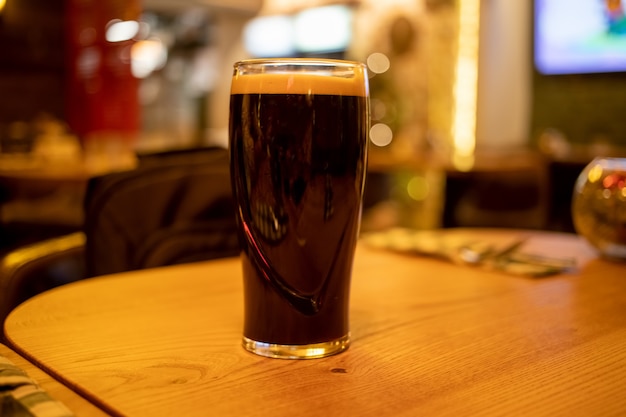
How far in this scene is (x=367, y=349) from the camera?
1.77ft

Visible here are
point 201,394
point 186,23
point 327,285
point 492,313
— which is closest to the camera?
point 201,394

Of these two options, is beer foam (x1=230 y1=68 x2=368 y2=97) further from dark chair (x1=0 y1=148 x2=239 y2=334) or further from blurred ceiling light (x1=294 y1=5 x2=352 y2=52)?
blurred ceiling light (x1=294 y1=5 x2=352 y2=52)

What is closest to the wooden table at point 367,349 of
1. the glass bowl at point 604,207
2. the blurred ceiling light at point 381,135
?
the glass bowl at point 604,207

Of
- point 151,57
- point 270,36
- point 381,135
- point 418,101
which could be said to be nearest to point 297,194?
point 381,135

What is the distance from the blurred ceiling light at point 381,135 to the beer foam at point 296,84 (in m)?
4.67

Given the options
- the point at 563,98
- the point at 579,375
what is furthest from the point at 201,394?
the point at 563,98

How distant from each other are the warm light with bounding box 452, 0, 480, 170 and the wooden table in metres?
4.64

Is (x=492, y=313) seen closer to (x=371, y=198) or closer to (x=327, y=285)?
(x=327, y=285)

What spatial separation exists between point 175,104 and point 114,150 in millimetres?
7023

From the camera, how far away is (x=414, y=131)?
5.55 meters

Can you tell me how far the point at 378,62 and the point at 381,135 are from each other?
3.79 ft

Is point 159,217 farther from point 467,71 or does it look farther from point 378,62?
point 378,62

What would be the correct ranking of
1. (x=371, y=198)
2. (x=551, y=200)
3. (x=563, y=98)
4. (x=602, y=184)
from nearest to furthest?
(x=602, y=184), (x=551, y=200), (x=563, y=98), (x=371, y=198)

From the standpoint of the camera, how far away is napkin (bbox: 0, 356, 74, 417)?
380 mm
